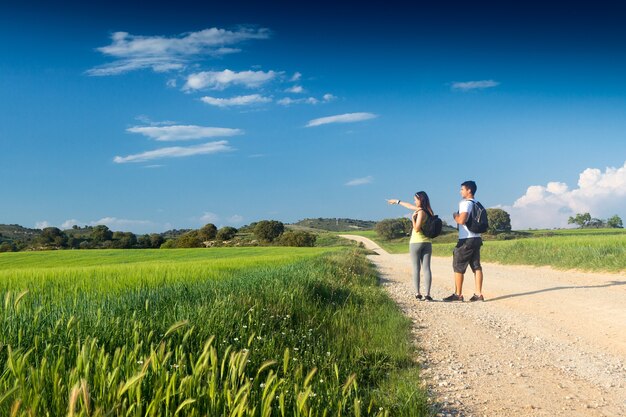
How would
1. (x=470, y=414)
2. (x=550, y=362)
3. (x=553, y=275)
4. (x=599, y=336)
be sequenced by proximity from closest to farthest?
(x=470, y=414) → (x=550, y=362) → (x=599, y=336) → (x=553, y=275)

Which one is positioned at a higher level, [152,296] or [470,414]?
[152,296]

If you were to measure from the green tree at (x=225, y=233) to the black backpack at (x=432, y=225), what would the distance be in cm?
8361

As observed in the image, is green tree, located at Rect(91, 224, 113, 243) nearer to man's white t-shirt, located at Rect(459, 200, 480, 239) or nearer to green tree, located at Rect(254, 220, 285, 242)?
green tree, located at Rect(254, 220, 285, 242)

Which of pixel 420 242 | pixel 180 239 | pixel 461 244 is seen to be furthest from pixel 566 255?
pixel 180 239

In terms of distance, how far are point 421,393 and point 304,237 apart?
77706 millimetres

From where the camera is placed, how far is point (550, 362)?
7121 mm

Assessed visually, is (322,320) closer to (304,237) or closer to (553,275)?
(553,275)

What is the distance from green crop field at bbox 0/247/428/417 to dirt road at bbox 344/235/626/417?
21.1 inches

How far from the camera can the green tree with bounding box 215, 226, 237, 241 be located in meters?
94.9

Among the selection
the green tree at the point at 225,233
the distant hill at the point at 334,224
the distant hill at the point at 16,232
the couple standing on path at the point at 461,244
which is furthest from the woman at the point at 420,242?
the distant hill at the point at 334,224

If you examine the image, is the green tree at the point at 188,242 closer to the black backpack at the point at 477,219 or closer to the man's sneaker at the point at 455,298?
the man's sneaker at the point at 455,298

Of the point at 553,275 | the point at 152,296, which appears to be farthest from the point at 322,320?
the point at 553,275

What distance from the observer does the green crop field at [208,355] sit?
113 inches

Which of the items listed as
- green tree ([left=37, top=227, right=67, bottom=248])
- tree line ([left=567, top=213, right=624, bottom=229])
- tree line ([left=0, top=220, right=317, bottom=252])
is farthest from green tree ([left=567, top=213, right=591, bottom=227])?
green tree ([left=37, top=227, right=67, bottom=248])
